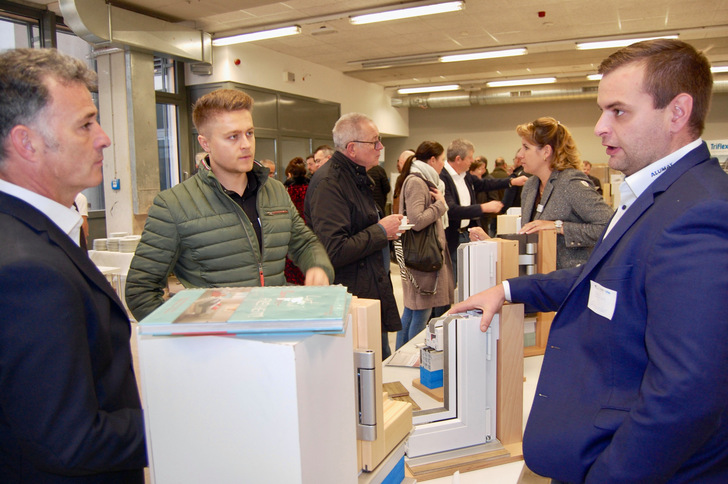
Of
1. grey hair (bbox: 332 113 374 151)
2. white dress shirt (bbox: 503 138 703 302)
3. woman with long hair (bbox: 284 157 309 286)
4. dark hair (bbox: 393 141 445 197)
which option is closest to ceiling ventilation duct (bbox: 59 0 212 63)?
woman with long hair (bbox: 284 157 309 286)

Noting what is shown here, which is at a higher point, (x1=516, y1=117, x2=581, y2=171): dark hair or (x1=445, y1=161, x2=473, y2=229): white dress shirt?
(x1=516, y1=117, x2=581, y2=171): dark hair

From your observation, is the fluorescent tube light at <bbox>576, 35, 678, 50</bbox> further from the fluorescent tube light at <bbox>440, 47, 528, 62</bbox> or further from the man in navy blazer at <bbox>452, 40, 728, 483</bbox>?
the man in navy blazer at <bbox>452, 40, 728, 483</bbox>

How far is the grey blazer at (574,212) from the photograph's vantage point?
226 cm

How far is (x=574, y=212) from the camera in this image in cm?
236

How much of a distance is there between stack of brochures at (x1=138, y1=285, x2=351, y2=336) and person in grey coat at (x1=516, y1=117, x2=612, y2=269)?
62.0 inches

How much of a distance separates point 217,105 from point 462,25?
223 inches

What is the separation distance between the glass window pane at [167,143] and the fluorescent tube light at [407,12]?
272 centimetres

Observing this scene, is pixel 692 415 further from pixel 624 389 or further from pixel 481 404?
pixel 481 404

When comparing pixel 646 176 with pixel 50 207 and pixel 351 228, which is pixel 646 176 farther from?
pixel 351 228

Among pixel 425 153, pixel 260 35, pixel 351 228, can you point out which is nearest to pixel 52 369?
pixel 351 228

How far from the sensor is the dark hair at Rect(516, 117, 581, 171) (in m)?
2.47

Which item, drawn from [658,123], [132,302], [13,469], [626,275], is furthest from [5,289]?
[658,123]

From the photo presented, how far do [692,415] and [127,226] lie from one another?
6.14 metres

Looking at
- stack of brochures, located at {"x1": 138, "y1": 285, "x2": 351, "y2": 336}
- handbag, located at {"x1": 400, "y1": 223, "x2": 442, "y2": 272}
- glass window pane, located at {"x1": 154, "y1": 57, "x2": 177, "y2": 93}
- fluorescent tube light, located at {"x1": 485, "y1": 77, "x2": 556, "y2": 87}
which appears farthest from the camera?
→ fluorescent tube light, located at {"x1": 485, "y1": 77, "x2": 556, "y2": 87}
